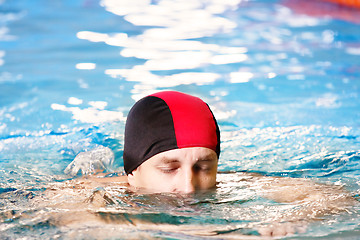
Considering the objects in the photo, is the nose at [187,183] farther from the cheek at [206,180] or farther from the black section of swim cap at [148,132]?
the black section of swim cap at [148,132]

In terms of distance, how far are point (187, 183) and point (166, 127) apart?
1.51ft

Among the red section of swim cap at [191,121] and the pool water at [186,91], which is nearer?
the pool water at [186,91]

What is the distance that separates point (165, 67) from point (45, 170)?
15.4 ft

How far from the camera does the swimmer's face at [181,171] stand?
2.99 m

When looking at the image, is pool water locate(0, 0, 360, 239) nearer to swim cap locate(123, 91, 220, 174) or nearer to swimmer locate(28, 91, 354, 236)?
swimmer locate(28, 91, 354, 236)

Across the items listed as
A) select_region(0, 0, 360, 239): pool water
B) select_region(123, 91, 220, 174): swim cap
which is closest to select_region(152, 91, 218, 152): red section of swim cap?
select_region(123, 91, 220, 174): swim cap

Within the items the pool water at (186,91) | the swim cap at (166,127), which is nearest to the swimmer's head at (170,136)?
the swim cap at (166,127)

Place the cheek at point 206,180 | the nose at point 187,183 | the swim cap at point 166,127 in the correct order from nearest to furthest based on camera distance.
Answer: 1. the nose at point 187,183
2. the cheek at point 206,180
3. the swim cap at point 166,127

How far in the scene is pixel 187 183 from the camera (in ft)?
9.69

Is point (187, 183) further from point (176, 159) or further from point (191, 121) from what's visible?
point (191, 121)

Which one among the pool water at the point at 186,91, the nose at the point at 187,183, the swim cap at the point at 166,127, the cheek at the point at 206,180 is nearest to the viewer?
the pool water at the point at 186,91

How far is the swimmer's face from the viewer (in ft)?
9.82

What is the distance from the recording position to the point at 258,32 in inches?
402

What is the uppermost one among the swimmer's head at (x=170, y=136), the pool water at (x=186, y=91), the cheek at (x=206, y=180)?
the swimmer's head at (x=170, y=136)
